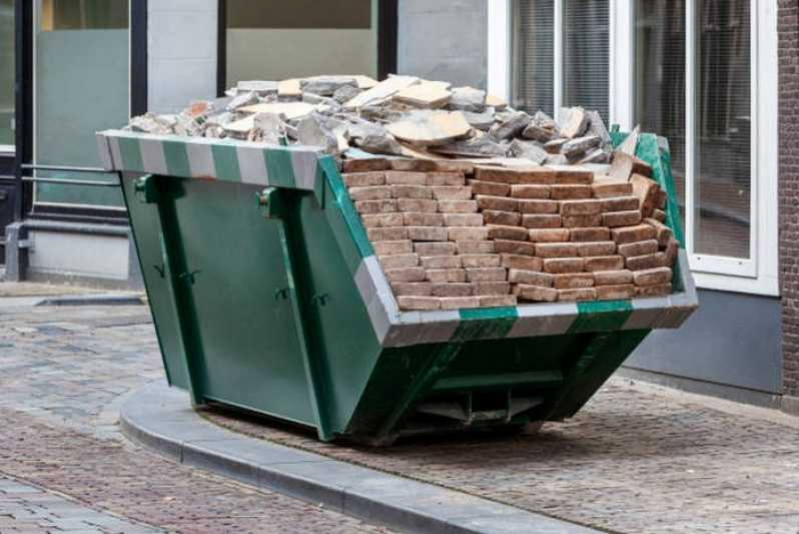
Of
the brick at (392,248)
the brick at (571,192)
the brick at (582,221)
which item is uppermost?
the brick at (571,192)

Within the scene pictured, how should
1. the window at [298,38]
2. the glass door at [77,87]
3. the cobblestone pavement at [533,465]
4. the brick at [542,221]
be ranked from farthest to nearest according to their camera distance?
the glass door at [77,87] → the window at [298,38] → the brick at [542,221] → the cobblestone pavement at [533,465]

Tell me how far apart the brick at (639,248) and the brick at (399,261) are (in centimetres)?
118

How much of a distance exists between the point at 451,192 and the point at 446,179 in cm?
7

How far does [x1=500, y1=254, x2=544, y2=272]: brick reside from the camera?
31.0ft

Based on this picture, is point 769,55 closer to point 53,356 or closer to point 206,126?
point 206,126

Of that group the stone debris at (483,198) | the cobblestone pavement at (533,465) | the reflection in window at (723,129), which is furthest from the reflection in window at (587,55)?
the stone debris at (483,198)

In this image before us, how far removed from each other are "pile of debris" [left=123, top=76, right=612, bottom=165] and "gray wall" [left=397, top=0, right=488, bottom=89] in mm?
8145

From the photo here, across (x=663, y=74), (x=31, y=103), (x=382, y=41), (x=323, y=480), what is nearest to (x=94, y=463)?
(x=323, y=480)

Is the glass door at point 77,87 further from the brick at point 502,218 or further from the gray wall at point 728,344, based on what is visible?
the brick at point 502,218

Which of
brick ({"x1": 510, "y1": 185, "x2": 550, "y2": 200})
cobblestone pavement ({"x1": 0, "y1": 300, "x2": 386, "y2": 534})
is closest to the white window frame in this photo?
brick ({"x1": 510, "y1": 185, "x2": 550, "y2": 200})

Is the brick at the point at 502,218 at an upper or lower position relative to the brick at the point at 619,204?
lower

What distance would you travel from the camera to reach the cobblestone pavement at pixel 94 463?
871 cm

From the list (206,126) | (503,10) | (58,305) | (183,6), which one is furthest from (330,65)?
(206,126)

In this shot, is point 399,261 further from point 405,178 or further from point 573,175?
point 573,175
